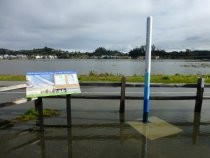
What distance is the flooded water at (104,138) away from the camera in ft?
19.6

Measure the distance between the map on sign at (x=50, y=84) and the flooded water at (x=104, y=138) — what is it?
0.92 meters

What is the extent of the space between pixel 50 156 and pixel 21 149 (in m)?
0.77

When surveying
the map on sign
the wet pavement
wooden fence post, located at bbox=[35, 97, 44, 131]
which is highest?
the map on sign

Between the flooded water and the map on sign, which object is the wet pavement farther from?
the map on sign

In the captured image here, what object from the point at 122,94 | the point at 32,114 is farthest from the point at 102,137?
the point at 32,114

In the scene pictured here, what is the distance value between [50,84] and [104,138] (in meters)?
1.97

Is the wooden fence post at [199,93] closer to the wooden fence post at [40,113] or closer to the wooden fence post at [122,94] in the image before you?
the wooden fence post at [122,94]

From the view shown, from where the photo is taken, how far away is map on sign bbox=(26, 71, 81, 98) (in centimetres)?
754

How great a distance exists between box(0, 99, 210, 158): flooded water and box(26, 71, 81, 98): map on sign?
0.92 m

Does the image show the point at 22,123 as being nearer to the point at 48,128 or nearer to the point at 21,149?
the point at 48,128

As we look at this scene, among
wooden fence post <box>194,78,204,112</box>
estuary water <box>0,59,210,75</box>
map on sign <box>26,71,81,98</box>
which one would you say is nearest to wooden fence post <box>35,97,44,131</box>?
map on sign <box>26,71,81,98</box>

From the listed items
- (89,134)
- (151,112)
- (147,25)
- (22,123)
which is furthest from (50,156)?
(151,112)

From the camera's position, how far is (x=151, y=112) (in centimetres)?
1014

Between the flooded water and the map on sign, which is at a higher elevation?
the map on sign
